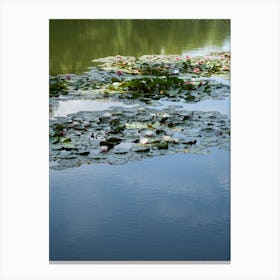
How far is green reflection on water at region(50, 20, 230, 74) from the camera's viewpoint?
484 centimetres

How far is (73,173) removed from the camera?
4781 millimetres

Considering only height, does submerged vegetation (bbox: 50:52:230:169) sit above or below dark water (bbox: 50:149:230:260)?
above

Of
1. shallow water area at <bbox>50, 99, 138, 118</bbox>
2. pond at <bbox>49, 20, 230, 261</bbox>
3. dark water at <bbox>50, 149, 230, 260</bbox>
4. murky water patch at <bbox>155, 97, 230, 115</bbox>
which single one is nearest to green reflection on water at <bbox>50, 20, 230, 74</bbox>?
pond at <bbox>49, 20, 230, 261</bbox>

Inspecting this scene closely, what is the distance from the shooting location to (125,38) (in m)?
5.11

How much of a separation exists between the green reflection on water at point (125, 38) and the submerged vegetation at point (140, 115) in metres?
0.09

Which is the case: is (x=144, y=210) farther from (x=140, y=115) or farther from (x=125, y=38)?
(x=125, y=38)

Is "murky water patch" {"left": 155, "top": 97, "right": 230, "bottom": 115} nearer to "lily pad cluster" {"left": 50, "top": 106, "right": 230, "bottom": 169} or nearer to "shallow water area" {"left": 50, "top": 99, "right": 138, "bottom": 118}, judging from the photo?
"lily pad cluster" {"left": 50, "top": 106, "right": 230, "bottom": 169}

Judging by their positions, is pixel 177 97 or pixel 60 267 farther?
pixel 177 97

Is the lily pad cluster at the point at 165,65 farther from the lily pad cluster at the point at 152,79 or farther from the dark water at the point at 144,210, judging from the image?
the dark water at the point at 144,210

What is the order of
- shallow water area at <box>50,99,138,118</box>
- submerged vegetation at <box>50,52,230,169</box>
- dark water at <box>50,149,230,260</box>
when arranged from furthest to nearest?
shallow water area at <box>50,99,138,118</box>
submerged vegetation at <box>50,52,230,169</box>
dark water at <box>50,149,230,260</box>
